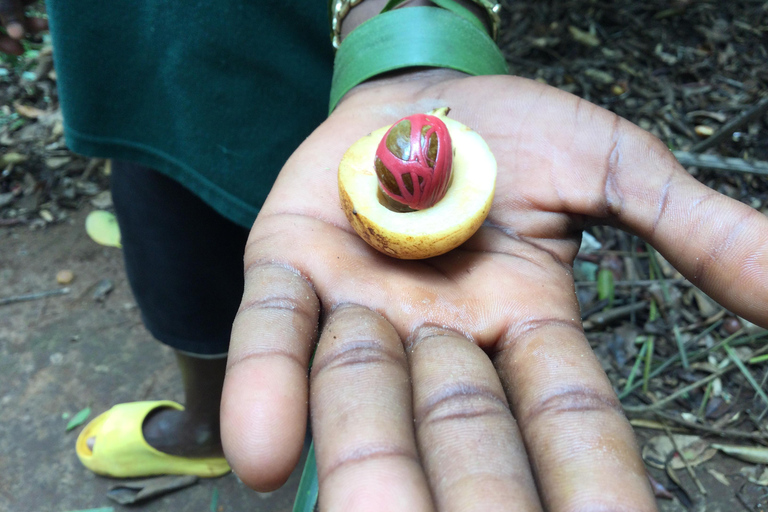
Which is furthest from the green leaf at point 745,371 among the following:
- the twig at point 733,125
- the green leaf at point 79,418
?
the green leaf at point 79,418

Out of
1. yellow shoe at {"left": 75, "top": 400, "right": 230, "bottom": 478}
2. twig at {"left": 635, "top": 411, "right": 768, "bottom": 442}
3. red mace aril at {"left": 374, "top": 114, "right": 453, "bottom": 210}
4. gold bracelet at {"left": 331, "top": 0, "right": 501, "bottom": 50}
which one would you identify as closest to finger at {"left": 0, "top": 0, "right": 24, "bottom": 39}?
gold bracelet at {"left": 331, "top": 0, "right": 501, "bottom": 50}

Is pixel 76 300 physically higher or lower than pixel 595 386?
lower

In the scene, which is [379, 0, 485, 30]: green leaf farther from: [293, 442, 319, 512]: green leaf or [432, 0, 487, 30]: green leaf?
[293, 442, 319, 512]: green leaf

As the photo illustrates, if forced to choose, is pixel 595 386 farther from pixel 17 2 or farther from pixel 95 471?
pixel 95 471

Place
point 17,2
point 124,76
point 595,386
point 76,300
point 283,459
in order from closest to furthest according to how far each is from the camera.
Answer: point 283,459 < point 595,386 < point 124,76 < point 17,2 < point 76,300

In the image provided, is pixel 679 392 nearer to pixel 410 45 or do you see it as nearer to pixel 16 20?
pixel 410 45

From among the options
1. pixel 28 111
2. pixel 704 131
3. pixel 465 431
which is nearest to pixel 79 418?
pixel 465 431

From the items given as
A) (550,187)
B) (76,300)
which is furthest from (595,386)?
(76,300)
